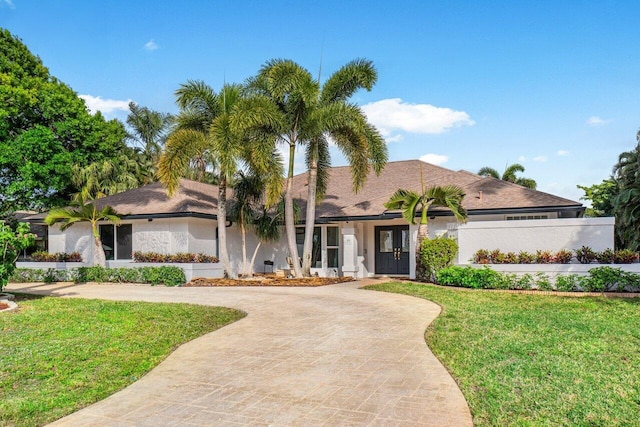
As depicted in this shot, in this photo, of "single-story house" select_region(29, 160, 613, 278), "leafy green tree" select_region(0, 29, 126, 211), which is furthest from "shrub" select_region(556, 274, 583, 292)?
"leafy green tree" select_region(0, 29, 126, 211)

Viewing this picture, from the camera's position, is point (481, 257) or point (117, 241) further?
point (117, 241)

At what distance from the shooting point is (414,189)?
831 inches

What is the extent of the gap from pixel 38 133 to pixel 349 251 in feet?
52.4

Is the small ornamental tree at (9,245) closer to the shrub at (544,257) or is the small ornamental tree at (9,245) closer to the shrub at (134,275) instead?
the shrub at (134,275)

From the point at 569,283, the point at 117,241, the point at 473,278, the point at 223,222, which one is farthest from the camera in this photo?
the point at 117,241

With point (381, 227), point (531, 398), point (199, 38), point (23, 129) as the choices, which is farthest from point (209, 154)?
point (531, 398)

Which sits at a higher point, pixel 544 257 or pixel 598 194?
pixel 598 194

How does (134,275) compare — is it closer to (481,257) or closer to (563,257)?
(481,257)

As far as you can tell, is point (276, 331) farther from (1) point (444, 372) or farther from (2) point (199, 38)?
(2) point (199, 38)

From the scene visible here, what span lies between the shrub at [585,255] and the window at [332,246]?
9492 millimetres

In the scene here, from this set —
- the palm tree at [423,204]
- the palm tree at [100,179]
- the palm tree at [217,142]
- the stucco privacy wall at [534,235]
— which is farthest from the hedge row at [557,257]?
the palm tree at [100,179]

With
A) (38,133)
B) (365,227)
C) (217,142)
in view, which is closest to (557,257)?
(365,227)

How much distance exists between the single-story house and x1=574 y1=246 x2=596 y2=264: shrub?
2.45ft

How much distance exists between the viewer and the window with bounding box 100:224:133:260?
816 inches
